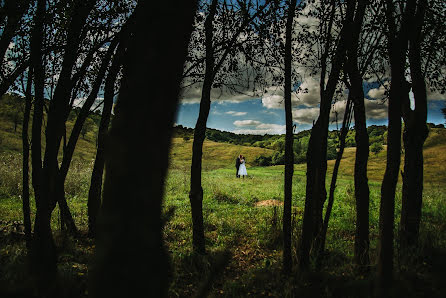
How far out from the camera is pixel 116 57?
596 cm

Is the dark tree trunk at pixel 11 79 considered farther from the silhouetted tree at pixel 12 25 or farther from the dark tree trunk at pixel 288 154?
the dark tree trunk at pixel 288 154

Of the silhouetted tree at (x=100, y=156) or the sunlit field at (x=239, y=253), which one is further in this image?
the silhouetted tree at (x=100, y=156)

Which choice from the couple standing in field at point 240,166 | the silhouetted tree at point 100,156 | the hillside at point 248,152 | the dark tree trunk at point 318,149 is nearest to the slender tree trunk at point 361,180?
the dark tree trunk at point 318,149

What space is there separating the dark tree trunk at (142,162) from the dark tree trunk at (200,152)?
4.43 m

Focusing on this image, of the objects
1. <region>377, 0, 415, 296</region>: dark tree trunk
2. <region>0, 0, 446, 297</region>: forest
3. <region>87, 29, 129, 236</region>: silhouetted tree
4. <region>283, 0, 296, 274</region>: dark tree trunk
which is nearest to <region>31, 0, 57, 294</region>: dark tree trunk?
<region>0, 0, 446, 297</region>: forest

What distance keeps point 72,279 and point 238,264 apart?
287 cm

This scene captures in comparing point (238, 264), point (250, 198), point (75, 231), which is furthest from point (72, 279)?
point (250, 198)

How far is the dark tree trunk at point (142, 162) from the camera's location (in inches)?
30.3

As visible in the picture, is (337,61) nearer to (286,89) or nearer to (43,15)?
(286,89)

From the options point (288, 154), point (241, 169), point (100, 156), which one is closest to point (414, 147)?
point (288, 154)

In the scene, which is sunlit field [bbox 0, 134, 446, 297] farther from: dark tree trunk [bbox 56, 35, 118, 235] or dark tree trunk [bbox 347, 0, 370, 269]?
dark tree trunk [bbox 56, 35, 118, 235]

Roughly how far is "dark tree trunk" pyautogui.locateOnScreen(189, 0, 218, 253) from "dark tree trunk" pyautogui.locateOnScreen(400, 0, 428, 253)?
Result: 3761 mm

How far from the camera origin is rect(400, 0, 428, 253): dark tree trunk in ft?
16.0

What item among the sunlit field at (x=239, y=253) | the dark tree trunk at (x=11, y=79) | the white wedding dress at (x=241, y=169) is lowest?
the sunlit field at (x=239, y=253)
